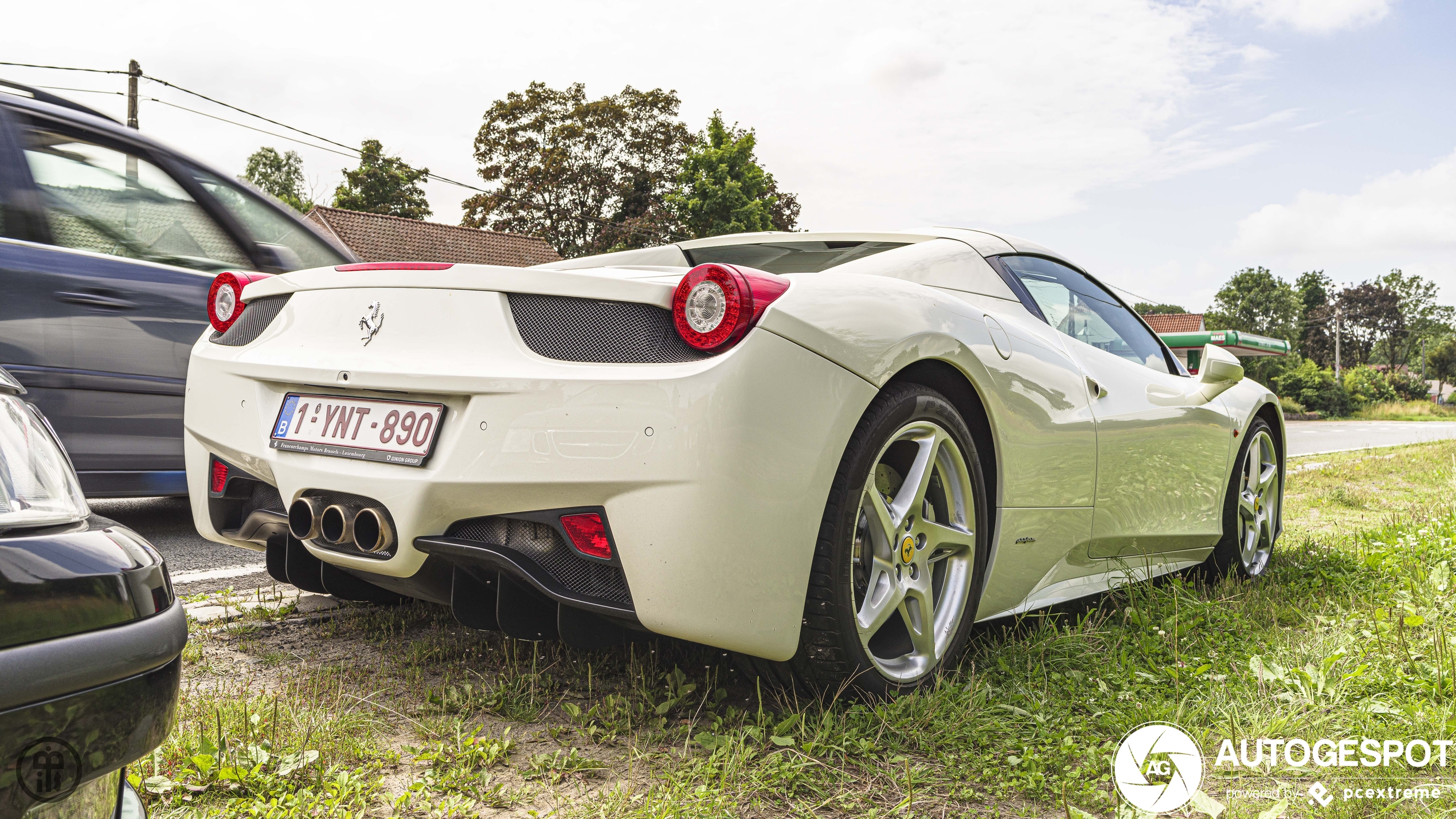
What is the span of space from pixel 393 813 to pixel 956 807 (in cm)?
104

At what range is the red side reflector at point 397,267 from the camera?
227cm

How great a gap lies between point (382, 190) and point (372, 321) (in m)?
44.0

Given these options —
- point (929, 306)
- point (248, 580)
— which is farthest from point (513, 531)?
point (248, 580)

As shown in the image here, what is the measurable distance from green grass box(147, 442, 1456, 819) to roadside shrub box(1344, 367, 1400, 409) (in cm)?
4797

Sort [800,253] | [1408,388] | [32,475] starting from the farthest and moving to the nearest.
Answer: [1408,388]
[800,253]
[32,475]

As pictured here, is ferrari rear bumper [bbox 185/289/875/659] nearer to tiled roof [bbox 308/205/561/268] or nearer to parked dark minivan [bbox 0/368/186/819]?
Result: parked dark minivan [bbox 0/368/186/819]

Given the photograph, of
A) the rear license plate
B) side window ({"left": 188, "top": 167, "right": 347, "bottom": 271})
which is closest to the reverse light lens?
the rear license plate

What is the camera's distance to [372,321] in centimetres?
228

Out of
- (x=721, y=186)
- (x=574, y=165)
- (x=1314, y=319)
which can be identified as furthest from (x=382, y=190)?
(x=1314, y=319)

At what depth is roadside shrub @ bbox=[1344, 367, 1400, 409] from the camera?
146 ft

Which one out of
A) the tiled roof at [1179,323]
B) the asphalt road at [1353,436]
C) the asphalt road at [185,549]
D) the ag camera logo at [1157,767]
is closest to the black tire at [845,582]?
the ag camera logo at [1157,767]

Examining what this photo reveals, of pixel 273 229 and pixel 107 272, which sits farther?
pixel 273 229

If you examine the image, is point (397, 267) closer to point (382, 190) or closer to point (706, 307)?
point (706, 307)

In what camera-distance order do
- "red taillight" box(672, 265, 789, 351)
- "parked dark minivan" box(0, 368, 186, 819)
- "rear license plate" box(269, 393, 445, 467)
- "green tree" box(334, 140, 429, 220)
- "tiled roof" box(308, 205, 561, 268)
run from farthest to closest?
"green tree" box(334, 140, 429, 220)
"tiled roof" box(308, 205, 561, 268)
"rear license plate" box(269, 393, 445, 467)
"red taillight" box(672, 265, 789, 351)
"parked dark minivan" box(0, 368, 186, 819)
